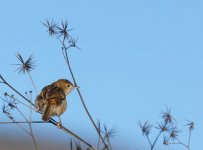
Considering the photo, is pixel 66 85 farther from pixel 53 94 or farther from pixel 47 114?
pixel 47 114

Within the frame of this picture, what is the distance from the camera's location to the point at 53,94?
11.6m

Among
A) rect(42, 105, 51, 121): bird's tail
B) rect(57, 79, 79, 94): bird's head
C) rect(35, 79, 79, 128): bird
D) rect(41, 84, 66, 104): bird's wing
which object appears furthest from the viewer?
rect(57, 79, 79, 94): bird's head

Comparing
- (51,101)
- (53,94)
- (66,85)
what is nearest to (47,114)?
(51,101)

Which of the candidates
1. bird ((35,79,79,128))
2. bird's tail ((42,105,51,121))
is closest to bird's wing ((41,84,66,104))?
bird ((35,79,79,128))

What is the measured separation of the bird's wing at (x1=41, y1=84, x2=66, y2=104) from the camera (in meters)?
11.3

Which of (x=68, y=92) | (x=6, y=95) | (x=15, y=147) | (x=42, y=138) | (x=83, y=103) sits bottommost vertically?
(x=83, y=103)

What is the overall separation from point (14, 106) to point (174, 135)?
203cm

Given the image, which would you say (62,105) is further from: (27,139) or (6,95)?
(27,139)

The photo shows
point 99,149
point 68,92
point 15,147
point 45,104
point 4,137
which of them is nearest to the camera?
point 99,149

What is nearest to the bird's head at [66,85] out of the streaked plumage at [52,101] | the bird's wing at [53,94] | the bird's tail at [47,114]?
the streaked plumage at [52,101]

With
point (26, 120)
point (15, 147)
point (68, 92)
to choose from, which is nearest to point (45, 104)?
point (68, 92)

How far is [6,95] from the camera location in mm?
9148

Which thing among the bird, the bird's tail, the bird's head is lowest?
the bird's tail

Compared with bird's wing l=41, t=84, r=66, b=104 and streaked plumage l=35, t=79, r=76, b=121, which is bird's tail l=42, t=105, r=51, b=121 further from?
bird's wing l=41, t=84, r=66, b=104
